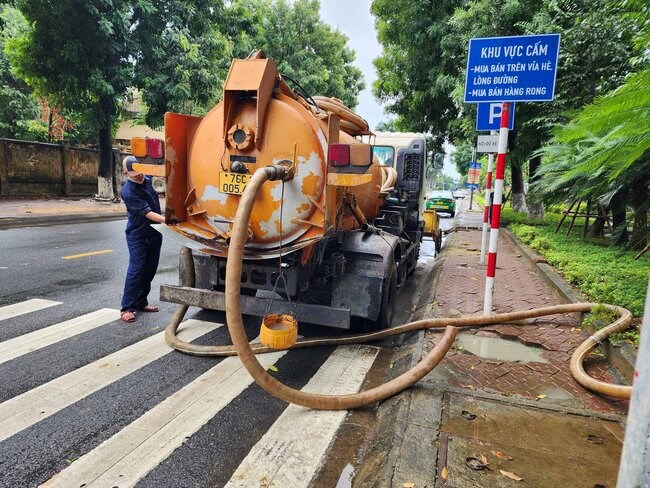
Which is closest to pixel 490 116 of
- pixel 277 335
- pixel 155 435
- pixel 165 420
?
pixel 277 335

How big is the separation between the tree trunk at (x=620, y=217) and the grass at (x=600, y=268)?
0.32 metres

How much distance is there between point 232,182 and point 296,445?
2155 mm

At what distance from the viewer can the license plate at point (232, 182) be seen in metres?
3.69

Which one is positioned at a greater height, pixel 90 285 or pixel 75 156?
pixel 75 156

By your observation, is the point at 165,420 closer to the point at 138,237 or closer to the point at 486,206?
the point at 138,237

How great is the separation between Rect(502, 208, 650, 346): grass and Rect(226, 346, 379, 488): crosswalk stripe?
2.56 metres

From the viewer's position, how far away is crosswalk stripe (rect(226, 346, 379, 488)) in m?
2.36

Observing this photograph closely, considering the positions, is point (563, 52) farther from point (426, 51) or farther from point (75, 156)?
point (75, 156)

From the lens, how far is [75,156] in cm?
1775

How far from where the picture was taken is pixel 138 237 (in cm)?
474

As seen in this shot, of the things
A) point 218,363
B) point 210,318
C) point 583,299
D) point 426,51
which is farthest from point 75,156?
point 583,299

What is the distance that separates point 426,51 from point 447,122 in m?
2.89

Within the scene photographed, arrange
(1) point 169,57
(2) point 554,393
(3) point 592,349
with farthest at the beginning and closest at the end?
1. (1) point 169,57
2. (3) point 592,349
3. (2) point 554,393

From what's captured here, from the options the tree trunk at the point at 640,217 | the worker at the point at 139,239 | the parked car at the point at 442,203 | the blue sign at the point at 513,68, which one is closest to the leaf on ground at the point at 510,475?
the blue sign at the point at 513,68
